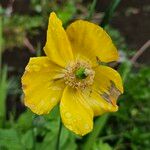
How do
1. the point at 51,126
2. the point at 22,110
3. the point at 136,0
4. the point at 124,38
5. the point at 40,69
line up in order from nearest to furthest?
the point at 40,69 → the point at 51,126 → the point at 22,110 → the point at 124,38 → the point at 136,0

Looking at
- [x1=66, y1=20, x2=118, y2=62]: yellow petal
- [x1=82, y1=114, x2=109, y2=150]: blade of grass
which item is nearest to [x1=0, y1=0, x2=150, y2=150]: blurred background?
[x1=82, y1=114, x2=109, y2=150]: blade of grass

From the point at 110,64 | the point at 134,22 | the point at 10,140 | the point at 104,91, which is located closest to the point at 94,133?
the point at 110,64

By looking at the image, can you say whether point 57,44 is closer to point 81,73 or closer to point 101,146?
point 81,73

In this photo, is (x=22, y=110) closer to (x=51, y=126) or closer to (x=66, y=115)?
(x=51, y=126)

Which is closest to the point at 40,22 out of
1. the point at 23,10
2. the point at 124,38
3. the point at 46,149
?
the point at 23,10

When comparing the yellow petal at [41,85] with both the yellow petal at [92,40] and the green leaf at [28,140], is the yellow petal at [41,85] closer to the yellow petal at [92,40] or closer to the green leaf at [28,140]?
the yellow petal at [92,40]

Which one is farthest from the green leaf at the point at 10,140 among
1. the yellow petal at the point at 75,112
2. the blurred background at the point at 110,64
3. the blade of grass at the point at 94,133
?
the blade of grass at the point at 94,133
